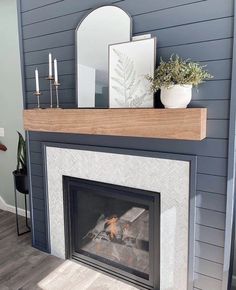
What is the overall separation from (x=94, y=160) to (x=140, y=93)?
2.00ft

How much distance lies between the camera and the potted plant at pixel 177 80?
4.62 ft

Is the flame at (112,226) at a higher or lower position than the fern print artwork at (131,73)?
lower

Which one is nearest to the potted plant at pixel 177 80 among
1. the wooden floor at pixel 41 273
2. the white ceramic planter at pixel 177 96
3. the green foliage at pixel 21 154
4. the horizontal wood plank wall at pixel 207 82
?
the white ceramic planter at pixel 177 96

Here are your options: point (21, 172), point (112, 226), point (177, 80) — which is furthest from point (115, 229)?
point (177, 80)

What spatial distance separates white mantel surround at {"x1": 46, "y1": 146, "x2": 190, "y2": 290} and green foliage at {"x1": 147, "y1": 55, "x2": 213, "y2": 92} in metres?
0.47

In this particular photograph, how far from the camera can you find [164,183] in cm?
169

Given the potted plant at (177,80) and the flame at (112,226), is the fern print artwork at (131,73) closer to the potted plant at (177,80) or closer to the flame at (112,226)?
the potted plant at (177,80)

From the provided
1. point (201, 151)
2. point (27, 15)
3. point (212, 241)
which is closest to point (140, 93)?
point (201, 151)

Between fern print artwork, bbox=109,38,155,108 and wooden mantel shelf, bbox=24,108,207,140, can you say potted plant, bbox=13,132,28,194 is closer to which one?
wooden mantel shelf, bbox=24,108,207,140

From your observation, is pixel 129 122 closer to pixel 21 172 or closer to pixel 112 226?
pixel 112 226

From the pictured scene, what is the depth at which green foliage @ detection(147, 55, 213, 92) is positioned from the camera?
141cm

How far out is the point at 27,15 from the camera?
2158 mm

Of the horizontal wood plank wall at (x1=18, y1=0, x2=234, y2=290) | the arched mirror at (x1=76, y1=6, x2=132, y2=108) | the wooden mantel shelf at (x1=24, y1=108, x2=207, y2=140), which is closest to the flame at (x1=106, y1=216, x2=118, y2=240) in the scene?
the horizontal wood plank wall at (x1=18, y1=0, x2=234, y2=290)

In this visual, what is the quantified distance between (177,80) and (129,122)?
0.36 meters
